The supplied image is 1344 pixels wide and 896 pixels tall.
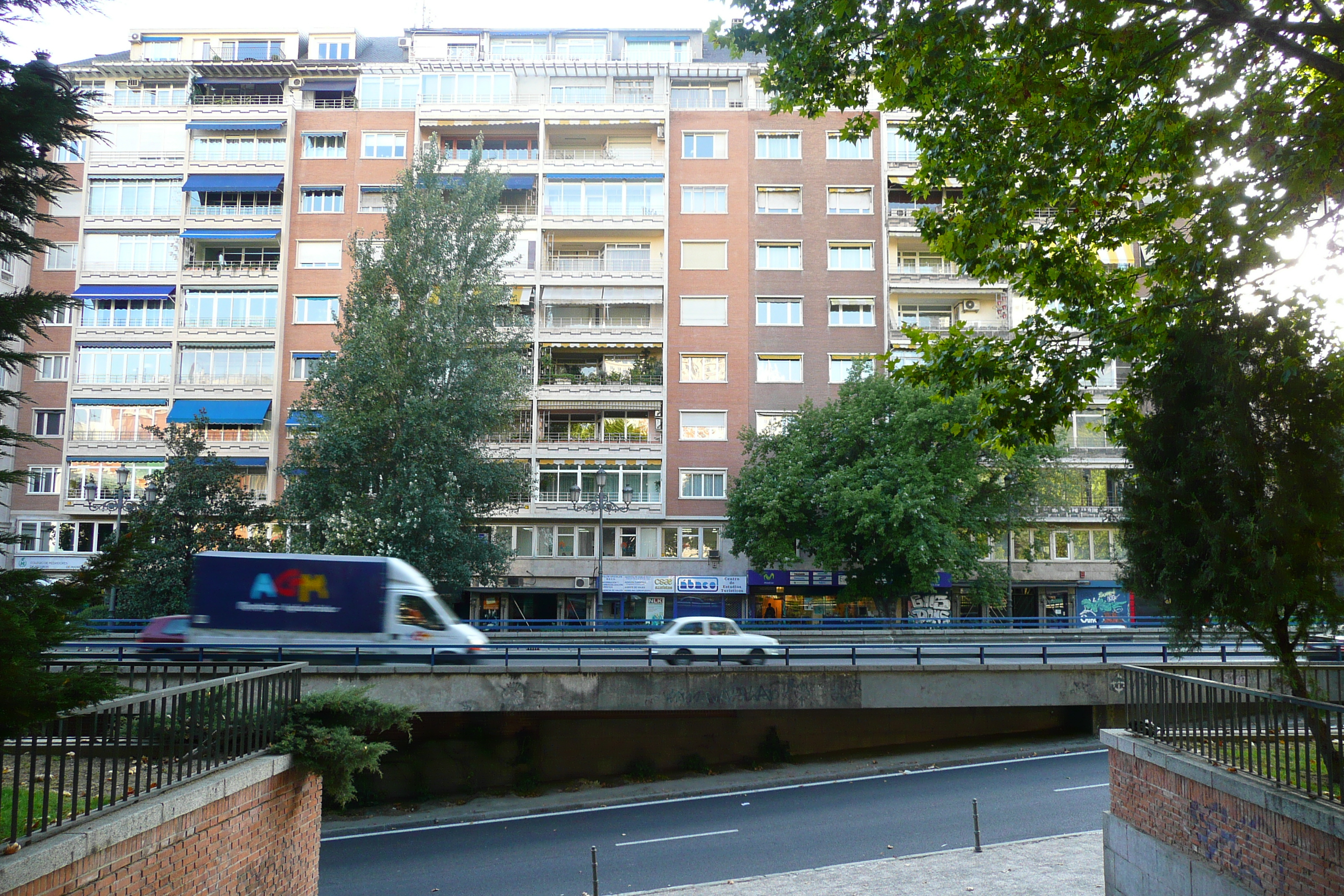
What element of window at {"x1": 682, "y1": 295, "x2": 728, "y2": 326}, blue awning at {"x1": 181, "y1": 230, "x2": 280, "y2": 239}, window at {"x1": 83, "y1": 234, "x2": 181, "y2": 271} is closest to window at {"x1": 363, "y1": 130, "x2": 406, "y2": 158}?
blue awning at {"x1": 181, "y1": 230, "x2": 280, "y2": 239}

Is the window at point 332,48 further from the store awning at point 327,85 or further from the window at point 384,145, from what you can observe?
the window at point 384,145

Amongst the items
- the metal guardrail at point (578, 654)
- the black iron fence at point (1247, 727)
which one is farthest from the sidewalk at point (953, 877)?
the metal guardrail at point (578, 654)

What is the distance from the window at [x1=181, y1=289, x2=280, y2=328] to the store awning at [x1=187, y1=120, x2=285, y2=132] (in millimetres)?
8249

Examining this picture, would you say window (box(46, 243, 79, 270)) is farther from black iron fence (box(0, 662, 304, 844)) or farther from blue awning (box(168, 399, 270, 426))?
black iron fence (box(0, 662, 304, 844))

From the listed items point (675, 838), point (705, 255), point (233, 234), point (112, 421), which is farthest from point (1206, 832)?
point (112, 421)

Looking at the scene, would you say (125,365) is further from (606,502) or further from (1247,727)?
(1247,727)

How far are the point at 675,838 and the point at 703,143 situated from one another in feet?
120

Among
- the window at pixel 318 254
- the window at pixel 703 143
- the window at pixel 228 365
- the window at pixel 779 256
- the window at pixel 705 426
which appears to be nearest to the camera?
the window at pixel 705 426

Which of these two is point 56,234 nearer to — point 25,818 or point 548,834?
point 548,834

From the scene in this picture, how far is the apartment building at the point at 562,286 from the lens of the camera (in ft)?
141

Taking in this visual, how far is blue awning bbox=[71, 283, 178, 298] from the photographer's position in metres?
43.8

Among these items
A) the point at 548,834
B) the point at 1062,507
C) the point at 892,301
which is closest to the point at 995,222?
the point at 548,834

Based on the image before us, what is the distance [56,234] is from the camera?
45.1m

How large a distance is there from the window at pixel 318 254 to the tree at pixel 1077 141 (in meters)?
37.4
